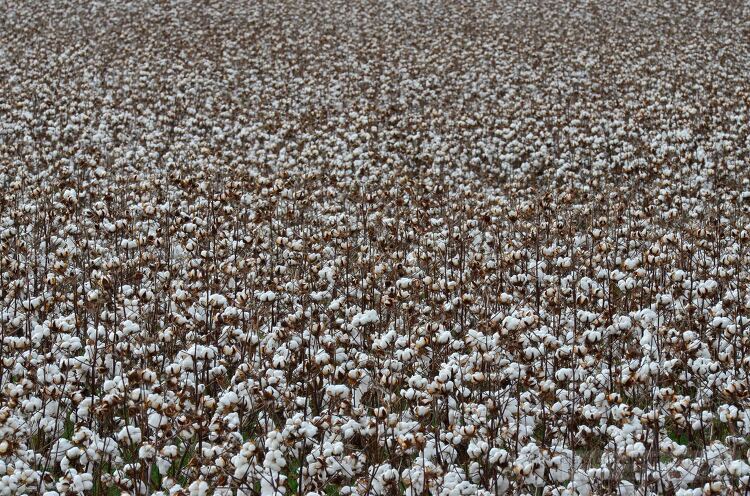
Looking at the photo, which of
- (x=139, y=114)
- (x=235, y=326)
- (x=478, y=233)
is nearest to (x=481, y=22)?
(x=139, y=114)

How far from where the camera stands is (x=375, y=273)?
8.56 metres

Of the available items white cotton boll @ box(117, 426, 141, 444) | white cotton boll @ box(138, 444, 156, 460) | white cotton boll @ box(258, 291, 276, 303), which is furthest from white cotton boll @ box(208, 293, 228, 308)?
white cotton boll @ box(138, 444, 156, 460)

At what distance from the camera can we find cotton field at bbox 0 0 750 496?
546 cm

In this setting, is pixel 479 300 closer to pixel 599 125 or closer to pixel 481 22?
pixel 599 125

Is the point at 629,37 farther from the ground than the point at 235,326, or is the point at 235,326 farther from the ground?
the point at 235,326

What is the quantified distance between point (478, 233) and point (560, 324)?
378 cm

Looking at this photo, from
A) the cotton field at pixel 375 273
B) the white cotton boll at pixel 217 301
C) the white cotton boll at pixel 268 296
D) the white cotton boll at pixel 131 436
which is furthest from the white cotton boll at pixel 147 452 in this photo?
the white cotton boll at pixel 268 296

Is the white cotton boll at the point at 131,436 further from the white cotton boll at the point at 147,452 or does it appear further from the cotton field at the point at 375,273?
the white cotton boll at the point at 147,452

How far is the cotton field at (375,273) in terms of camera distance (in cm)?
546

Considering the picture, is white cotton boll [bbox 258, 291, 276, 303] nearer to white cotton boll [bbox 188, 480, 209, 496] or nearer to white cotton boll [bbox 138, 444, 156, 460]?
white cotton boll [bbox 138, 444, 156, 460]

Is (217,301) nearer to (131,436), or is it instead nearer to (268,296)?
(268,296)

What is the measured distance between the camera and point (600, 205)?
1288cm

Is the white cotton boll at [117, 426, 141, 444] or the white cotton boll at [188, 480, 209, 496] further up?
the white cotton boll at [188, 480, 209, 496]

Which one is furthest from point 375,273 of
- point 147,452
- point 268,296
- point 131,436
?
point 147,452
